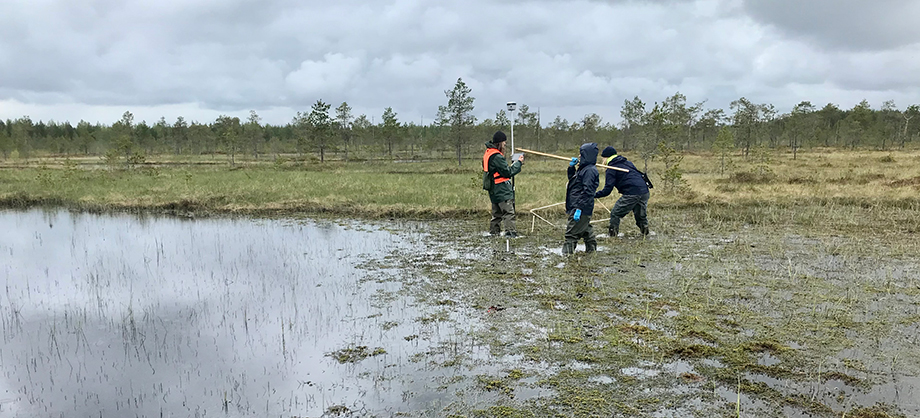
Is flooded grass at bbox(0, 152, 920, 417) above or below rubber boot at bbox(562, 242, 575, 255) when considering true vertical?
below

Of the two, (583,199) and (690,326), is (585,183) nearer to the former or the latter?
(583,199)

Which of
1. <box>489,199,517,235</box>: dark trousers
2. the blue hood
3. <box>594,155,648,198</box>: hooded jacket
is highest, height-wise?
the blue hood

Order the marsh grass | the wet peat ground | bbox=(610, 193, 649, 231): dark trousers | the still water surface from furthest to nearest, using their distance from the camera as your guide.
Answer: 1. the marsh grass
2. bbox=(610, 193, 649, 231): dark trousers
3. the still water surface
4. the wet peat ground

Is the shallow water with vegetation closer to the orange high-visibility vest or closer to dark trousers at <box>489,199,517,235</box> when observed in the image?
dark trousers at <box>489,199,517,235</box>

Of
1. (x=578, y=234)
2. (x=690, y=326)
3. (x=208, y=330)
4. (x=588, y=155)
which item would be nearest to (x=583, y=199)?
(x=578, y=234)

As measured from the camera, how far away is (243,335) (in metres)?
5.87

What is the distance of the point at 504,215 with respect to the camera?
11062mm

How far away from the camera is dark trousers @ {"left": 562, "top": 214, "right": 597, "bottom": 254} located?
8959 millimetres

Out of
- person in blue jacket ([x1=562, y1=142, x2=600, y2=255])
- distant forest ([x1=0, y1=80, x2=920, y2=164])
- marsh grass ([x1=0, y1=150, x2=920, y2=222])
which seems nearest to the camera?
person in blue jacket ([x1=562, y1=142, x2=600, y2=255])

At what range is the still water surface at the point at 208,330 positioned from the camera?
14.6 feet

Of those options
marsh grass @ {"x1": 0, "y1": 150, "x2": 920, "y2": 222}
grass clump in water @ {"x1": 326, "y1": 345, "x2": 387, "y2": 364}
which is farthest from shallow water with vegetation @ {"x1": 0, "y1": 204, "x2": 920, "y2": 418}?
marsh grass @ {"x1": 0, "y1": 150, "x2": 920, "y2": 222}

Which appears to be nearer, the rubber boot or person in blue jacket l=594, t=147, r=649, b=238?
the rubber boot

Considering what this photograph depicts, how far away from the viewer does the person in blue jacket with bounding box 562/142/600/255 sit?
885 cm

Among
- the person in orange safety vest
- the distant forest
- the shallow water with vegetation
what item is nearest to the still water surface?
the shallow water with vegetation
